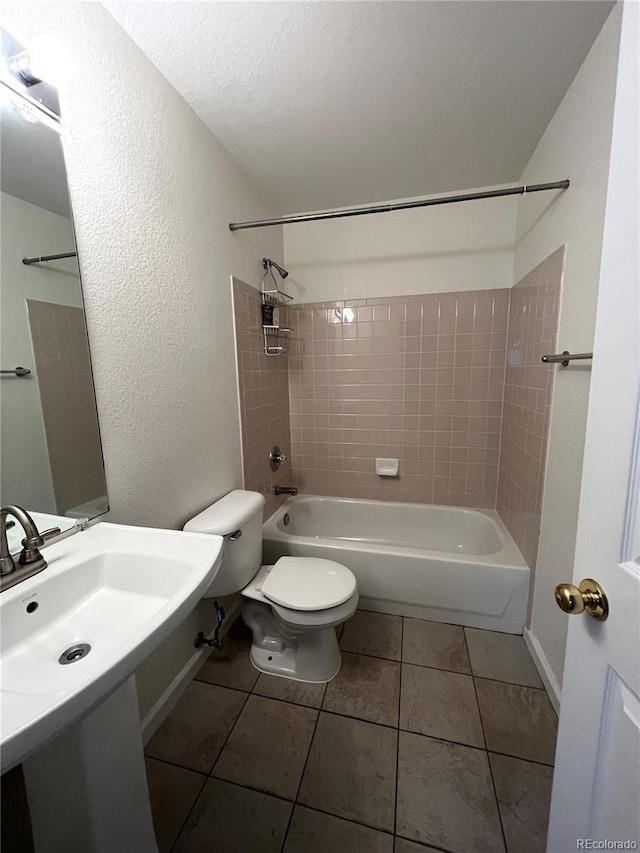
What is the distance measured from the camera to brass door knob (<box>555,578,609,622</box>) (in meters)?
0.53

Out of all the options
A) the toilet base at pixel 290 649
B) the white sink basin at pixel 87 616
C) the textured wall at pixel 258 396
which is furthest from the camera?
the textured wall at pixel 258 396

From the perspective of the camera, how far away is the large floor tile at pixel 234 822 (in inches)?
36.9

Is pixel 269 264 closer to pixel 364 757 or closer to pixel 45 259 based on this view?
pixel 45 259

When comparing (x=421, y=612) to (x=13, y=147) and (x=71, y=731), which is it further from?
(x=13, y=147)

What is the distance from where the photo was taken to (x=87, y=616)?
2.61ft

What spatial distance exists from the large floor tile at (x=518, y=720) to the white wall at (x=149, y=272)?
124cm

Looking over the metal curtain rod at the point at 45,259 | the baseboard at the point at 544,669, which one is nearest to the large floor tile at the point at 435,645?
the baseboard at the point at 544,669

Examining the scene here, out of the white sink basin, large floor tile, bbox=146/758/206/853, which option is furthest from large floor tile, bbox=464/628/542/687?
the white sink basin

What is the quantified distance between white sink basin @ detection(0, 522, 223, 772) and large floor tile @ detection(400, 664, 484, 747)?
109cm

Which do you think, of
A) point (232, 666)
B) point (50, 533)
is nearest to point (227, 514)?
point (50, 533)

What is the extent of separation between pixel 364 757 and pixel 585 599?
108 cm

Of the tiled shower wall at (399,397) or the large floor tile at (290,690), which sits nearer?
the large floor tile at (290,690)

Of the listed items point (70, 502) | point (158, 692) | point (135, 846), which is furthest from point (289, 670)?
point (70, 502)

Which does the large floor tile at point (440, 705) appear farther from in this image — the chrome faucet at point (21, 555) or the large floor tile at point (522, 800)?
the chrome faucet at point (21, 555)
